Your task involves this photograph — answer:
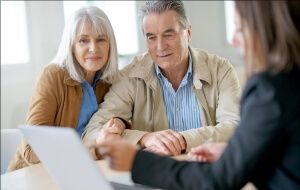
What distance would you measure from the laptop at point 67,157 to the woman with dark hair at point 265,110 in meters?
0.06

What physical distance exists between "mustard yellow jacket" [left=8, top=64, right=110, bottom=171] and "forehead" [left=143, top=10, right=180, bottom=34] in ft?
1.30

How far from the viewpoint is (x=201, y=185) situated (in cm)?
85

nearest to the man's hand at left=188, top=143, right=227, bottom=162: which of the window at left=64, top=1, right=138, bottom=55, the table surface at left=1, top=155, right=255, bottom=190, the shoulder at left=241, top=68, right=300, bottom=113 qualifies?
the table surface at left=1, top=155, right=255, bottom=190

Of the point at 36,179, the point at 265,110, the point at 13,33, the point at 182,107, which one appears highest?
the point at 13,33

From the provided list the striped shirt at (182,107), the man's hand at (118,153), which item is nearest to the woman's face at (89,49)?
the striped shirt at (182,107)

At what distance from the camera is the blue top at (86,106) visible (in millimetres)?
1903

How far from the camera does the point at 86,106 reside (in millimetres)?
1924

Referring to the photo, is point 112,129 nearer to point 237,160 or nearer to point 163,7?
point 163,7

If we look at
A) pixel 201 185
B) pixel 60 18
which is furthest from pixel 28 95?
pixel 201 185

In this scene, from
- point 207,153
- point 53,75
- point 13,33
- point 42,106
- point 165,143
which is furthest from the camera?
point 13,33

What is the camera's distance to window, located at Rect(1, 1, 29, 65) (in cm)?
277

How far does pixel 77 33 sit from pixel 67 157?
113 centimetres

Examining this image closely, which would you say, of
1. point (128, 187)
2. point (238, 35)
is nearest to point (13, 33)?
point (128, 187)

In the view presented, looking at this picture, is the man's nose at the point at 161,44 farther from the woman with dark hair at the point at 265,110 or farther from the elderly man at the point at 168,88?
the woman with dark hair at the point at 265,110
